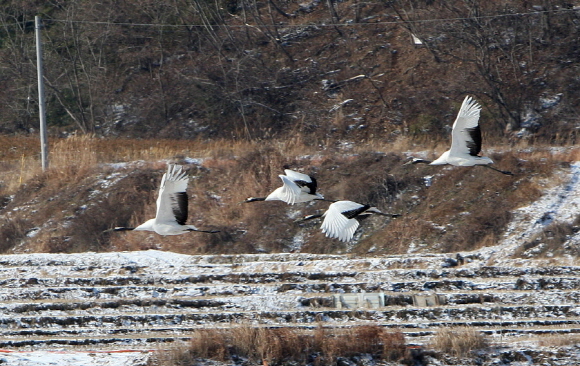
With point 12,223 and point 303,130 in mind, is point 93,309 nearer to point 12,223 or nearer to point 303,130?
point 12,223

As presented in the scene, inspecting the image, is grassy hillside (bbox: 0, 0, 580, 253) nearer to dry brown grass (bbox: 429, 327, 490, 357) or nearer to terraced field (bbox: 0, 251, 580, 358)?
terraced field (bbox: 0, 251, 580, 358)

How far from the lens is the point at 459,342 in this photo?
12.6 meters

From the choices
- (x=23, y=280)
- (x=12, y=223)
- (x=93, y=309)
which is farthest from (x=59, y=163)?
(x=93, y=309)

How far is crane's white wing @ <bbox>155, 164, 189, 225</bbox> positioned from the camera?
43.4 ft

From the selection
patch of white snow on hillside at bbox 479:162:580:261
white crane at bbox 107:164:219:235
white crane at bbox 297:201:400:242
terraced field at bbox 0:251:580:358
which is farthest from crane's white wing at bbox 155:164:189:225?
patch of white snow on hillside at bbox 479:162:580:261

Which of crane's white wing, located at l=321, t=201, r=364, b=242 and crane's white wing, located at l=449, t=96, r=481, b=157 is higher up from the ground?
crane's white wing, located at l=449, t=96, r=481, b=157

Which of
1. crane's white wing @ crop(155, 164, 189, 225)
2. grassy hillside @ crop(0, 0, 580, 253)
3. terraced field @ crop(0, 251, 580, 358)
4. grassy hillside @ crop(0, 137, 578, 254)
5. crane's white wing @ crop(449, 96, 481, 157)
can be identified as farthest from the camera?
grassy hillside @ crop(0, 0, 580, 253)

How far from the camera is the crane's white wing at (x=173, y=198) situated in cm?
1322

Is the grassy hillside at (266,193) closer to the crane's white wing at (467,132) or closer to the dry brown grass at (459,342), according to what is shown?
the crane's white wing at (467,132)

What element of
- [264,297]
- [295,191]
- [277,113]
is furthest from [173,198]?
[277,113]

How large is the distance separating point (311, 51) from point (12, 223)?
1698 cm

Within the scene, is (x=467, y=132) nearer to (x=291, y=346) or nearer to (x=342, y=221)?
(x=342, y=221)

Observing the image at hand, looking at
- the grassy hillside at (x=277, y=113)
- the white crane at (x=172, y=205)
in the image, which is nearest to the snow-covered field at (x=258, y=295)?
the white crane at (x=172, y=205)

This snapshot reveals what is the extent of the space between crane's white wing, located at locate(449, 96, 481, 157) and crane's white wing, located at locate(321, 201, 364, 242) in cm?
193
